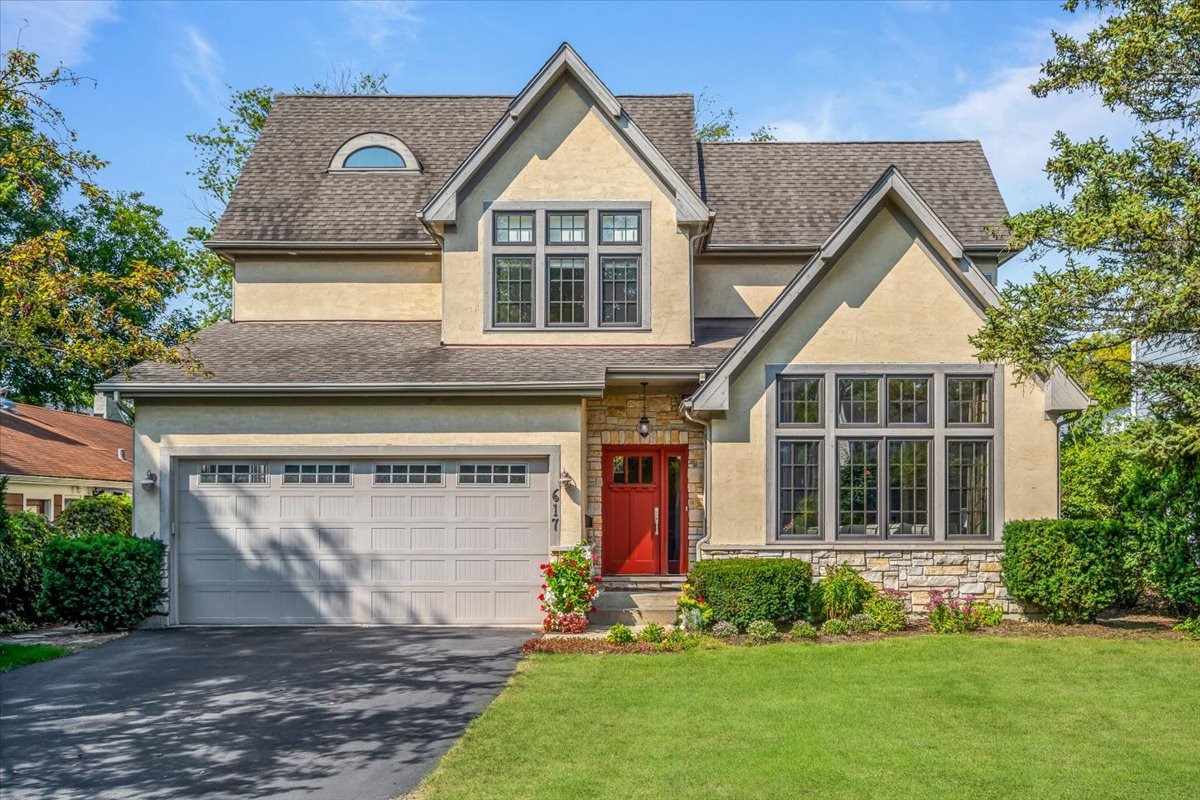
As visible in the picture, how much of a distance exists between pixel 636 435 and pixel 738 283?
3651 mm

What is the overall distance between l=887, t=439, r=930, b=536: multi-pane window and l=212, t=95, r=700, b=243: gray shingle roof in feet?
19.3

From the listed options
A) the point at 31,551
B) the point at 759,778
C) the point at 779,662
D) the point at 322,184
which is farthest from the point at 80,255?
the point at 759,778

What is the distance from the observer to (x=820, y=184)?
18.5 meters

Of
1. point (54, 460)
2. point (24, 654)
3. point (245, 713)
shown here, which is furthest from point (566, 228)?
point (54, 460)

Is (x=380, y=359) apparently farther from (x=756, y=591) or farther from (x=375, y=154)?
(x=756, y=591)

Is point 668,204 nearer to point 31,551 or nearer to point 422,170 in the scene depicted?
point 422,170

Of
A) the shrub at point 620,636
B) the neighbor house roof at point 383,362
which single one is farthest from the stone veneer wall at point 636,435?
the shrub at point 620,636

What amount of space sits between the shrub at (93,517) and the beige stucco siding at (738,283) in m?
11.3

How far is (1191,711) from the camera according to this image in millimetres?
8766

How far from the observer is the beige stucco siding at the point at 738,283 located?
56.4 ft

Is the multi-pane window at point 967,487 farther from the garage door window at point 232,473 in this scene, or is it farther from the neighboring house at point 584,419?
the garage door window at point 232,473

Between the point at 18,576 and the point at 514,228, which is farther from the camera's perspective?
the point at 514,228

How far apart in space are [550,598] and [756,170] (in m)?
9.83

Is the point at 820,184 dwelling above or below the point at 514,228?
above
